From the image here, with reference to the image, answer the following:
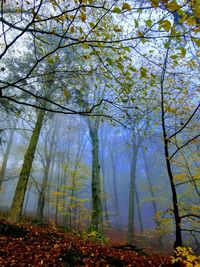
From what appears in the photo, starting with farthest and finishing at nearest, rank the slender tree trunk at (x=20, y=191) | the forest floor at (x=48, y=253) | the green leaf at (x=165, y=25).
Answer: the slender tree trunk at (x=20, y=191) < the forest floor at (x=48, y=253) < the green leaf at (x=165, y=25)

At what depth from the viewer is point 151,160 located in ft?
115

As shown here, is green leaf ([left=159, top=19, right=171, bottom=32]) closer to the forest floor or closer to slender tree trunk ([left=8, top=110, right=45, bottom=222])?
the forest floor

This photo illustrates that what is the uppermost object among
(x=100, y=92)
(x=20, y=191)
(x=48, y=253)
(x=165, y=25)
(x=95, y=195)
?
(x=100, y=92)

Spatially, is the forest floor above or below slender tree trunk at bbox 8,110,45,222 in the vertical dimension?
below

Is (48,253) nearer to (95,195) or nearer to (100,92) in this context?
(95,195)

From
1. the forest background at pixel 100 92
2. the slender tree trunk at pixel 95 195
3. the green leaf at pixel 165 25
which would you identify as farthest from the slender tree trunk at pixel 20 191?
the green leaf at pixel 165 25

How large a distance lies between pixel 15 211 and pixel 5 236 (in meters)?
2.78

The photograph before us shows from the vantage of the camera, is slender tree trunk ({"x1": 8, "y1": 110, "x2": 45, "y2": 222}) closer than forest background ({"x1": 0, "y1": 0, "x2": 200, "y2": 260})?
No

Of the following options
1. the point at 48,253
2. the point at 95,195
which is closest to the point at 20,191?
the point at 95,195

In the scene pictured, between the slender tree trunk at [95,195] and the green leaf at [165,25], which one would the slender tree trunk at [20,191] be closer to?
the slender tree trunk at [95,195]

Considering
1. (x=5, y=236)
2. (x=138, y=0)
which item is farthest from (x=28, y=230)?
(x=138, y=0)

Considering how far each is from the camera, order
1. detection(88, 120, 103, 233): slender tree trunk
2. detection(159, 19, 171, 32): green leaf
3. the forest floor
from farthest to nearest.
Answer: detection(88, 120, 103, 233): slender tree trunk → the forest floor → detection(159, 19, 171, 32): green leaf

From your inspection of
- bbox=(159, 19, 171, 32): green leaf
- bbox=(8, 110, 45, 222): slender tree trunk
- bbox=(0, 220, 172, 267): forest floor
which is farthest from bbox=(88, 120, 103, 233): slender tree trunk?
bbox=(159, 19, 171, 32): green leaf

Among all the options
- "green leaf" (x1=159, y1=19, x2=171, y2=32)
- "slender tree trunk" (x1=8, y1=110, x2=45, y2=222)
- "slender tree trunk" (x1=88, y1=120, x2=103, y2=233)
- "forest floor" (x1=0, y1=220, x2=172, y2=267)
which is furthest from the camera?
"slender tree trunk" (x1=88, y1=120, x2=103, y2=233)
